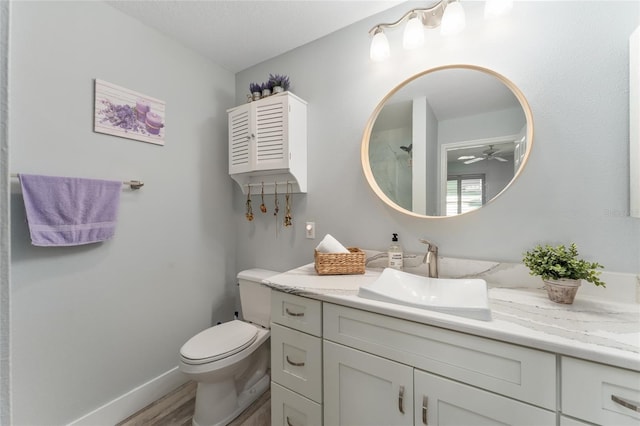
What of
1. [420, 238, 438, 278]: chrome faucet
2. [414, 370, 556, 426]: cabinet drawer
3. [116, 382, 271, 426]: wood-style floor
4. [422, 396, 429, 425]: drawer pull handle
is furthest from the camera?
[116, 382, 271, 426]: wood-style floor

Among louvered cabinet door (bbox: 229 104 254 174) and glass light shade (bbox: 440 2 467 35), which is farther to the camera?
louvered cabinet door (bbox: 229 104 254 174)

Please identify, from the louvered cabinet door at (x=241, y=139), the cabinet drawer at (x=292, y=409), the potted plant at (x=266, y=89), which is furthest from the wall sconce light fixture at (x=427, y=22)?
the cabinet drawer at (x=292, y=409)

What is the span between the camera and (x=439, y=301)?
1.12 metres

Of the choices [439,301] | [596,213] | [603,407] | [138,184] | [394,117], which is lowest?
[603,407]

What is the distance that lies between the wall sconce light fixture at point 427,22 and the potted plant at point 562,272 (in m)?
1.06

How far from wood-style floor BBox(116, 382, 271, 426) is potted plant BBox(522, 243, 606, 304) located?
5.15 feet

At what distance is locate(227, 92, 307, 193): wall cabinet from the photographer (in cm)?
167

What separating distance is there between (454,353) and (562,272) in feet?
1.69

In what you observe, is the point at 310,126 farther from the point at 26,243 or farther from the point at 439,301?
the point at 26,243

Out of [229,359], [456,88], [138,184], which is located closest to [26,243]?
[138,184]

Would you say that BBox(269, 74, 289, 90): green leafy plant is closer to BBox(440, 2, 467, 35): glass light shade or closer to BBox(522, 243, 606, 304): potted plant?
BBox(440, 2, 467, 35): glass light shade

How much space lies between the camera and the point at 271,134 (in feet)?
5.59

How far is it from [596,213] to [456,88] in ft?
2.65

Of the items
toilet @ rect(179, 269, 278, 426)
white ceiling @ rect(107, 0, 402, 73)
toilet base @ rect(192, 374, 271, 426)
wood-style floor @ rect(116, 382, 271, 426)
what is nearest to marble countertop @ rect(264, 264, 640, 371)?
toilet @ rect(179, 269, 278, 426)
